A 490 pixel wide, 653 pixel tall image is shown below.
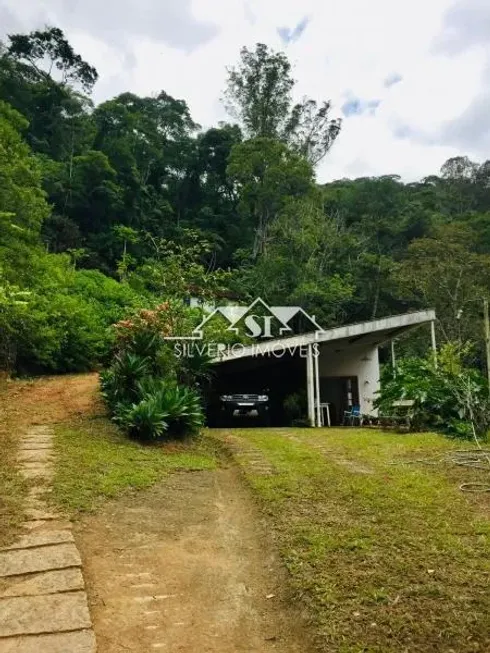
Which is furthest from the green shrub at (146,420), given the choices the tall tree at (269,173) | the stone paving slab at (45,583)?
the tall tree at (269,173)

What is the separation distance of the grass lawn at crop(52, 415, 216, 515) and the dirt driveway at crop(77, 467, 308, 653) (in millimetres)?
324

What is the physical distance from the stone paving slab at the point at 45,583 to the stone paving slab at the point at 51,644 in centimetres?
49

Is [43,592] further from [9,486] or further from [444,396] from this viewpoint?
[444,396]

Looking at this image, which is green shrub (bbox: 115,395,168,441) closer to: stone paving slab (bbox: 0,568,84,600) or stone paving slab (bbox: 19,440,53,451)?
stone paving slab (bbox: 19,440,53,451)

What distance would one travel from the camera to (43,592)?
3227 millimetres

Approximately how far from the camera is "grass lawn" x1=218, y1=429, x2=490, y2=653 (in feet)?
9.20

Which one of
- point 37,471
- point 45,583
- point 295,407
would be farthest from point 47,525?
point 295,407

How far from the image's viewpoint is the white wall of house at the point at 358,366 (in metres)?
16.4

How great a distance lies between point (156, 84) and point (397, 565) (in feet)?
138

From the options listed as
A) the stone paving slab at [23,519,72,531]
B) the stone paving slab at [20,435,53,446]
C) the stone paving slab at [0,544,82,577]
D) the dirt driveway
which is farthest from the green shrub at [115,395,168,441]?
the stone paving slab at [0,544,82,577]

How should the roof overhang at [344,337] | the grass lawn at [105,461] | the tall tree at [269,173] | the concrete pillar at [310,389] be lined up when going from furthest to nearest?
the tall tree at [269,173], the concrete pillar at [310,389], the roof overhang at [344,337], the grass lawn at [105,461]

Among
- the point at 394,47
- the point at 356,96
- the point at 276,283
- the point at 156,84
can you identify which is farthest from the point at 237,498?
the point at 156,84

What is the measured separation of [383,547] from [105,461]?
12.5 ft

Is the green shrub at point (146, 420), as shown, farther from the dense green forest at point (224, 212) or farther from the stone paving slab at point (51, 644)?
the dense green forest at point (224, 212)
